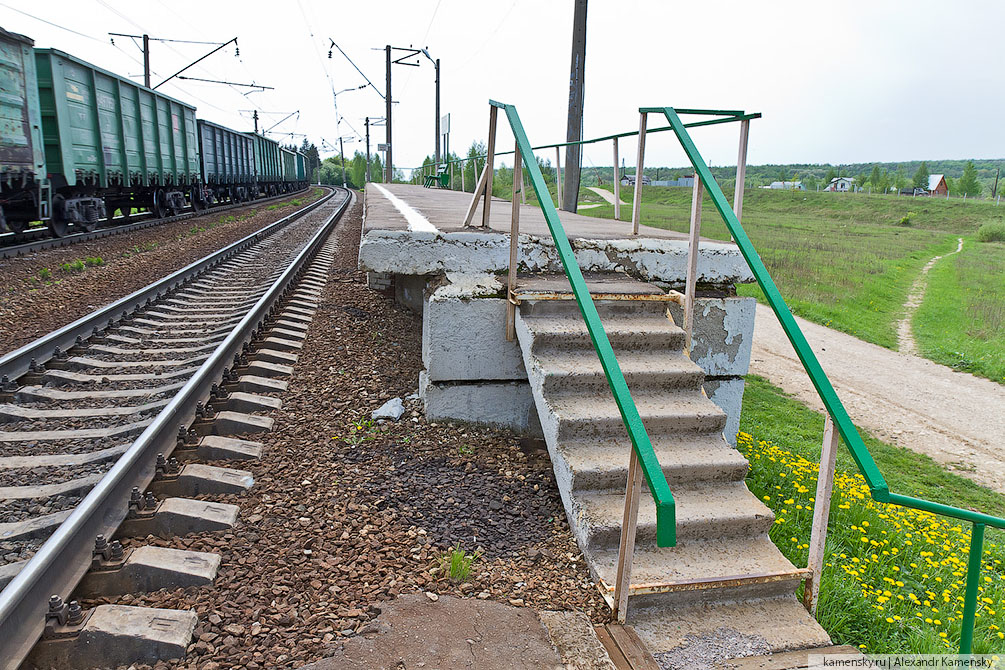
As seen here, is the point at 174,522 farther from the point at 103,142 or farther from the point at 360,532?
the point at 103,142

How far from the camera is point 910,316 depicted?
52.9 feet

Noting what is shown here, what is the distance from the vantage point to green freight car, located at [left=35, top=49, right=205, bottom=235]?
11273 millimetres

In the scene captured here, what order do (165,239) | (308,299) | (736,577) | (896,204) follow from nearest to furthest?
(736,577) < (308,299) < (165,239) < (896,204)

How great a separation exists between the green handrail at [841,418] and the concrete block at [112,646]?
7.80 feet

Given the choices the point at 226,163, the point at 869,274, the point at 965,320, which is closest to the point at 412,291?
the point at 965,320

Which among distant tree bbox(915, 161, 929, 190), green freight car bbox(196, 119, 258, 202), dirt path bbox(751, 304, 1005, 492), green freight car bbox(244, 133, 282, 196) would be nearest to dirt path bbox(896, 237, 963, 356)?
dirt path bbox(751, 304, 1005, 492)

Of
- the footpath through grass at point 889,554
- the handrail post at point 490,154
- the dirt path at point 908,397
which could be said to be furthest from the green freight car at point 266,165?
the footpath through grass at point 889,554

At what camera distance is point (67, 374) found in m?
4.62

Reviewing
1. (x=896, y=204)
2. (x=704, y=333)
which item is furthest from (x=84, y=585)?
(x=896, y=204)

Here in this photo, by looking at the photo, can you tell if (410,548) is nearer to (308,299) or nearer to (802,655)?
(802,655)

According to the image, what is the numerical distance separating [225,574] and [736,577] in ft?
Answer: 6.79

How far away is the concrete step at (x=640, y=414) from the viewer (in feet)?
10.9

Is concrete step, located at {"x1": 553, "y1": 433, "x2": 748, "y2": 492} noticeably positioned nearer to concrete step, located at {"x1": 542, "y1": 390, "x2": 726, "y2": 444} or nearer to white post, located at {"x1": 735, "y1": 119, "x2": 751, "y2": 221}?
concrete step, located at {"x1": 542, "y1": 390, "x2": 726, "y2": 444}

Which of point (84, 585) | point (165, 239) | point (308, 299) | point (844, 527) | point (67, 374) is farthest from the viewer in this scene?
point (165, 239)
